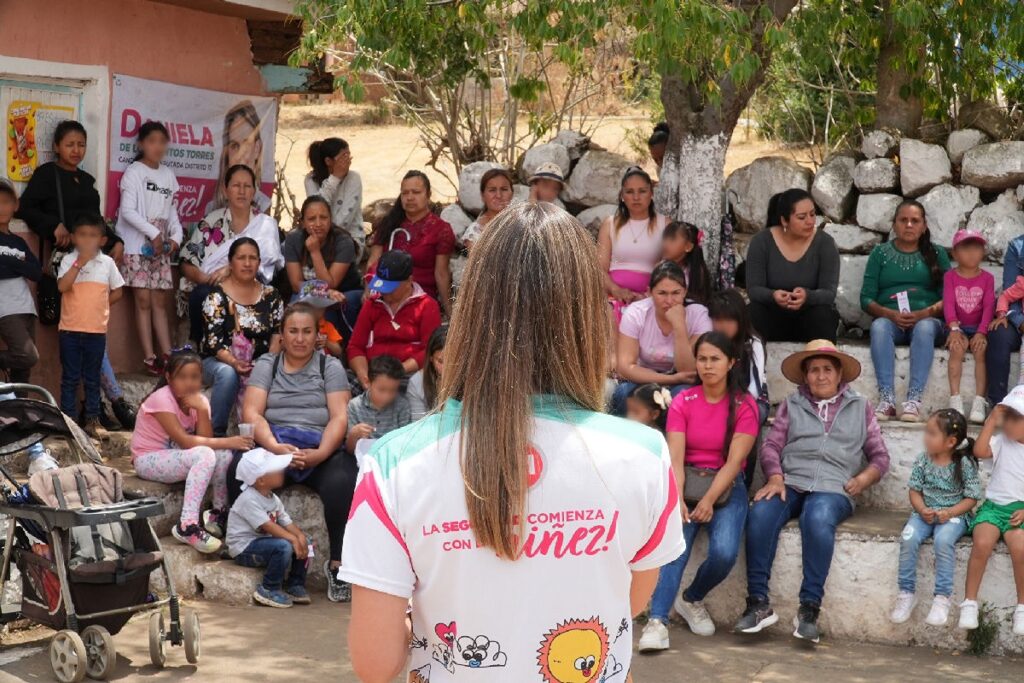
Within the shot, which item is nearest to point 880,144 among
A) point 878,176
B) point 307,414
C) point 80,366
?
point 878,176

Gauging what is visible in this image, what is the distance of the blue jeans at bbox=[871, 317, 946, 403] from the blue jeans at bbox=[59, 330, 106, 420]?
14.8 ft

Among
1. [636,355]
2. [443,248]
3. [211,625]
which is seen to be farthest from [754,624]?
[443,248]

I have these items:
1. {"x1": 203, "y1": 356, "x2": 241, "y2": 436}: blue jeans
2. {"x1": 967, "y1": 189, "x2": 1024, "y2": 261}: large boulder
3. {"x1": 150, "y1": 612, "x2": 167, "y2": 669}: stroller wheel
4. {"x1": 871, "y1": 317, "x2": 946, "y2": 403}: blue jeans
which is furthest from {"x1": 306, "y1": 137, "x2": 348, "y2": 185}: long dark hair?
{"x1": 150, "y1": 612, "x2": 167, "y2": 669}: stroller wheel

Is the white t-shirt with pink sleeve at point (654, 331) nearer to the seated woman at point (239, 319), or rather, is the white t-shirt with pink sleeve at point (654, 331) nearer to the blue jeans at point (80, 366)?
the seated woman at point (239, 319)

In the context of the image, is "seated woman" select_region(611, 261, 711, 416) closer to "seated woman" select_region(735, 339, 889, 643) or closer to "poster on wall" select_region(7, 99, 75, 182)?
"seated woman" select_region(735, 339, 889, 643)

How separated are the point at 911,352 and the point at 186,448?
13.2 ft

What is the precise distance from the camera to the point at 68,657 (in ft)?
16.9

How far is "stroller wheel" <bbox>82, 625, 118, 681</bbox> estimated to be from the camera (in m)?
5.21

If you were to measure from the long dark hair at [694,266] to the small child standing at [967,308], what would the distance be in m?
1.36

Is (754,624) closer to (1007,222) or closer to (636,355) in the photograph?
(636,355)

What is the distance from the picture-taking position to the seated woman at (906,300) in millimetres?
7238

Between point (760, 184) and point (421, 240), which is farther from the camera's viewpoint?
point (760, 184)

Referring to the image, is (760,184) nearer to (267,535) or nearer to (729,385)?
(729,385)

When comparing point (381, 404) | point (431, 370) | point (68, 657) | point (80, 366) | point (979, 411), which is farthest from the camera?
point (80, 366)
